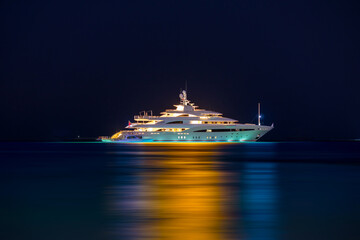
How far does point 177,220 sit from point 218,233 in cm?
213

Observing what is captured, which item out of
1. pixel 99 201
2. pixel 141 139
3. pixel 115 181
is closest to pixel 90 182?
pixel 115 181

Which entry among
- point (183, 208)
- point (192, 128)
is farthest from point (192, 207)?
point (192, 128)

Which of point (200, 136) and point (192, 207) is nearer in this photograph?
point (192, 207)

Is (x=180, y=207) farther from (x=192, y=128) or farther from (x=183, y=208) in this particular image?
(x=192, y=128)

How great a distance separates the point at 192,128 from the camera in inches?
4488

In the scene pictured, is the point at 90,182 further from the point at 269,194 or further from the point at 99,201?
the point at 269,194

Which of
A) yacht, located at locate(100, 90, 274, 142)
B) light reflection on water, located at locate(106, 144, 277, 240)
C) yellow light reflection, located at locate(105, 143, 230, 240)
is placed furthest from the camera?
yacht, located at locate(100, 90, 274, 142)

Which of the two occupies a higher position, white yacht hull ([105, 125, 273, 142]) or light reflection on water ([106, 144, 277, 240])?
white yacht hull ([105, 125, 273, 142])


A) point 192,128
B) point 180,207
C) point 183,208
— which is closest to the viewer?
point 183,208

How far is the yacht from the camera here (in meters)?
115

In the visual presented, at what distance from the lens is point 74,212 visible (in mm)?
17719

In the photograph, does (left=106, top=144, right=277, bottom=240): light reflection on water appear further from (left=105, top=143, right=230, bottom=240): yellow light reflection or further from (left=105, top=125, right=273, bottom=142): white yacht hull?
(left=105, top=125, right=273, bottom=142): white yacht hull

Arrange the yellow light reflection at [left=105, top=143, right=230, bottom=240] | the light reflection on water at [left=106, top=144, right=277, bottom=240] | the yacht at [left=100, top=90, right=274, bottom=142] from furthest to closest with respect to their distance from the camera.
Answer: the yacht at [left=100, top=90, right=274, bottom=142] → the light reflection on water at [left=106, top=144, right=277, bottom=240] → the yellow light reflection at [left=105, top=143, right=230, bottom=240]

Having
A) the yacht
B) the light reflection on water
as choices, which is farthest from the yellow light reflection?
the yacht
